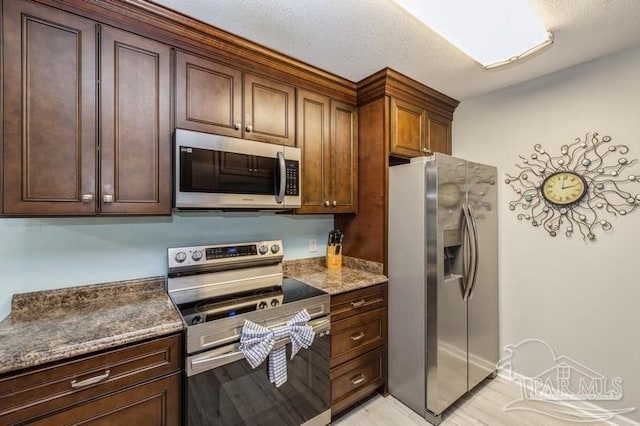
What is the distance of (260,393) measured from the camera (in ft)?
4.98

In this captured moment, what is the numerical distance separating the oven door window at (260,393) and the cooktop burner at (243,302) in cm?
25

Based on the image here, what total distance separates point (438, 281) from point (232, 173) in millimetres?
1521

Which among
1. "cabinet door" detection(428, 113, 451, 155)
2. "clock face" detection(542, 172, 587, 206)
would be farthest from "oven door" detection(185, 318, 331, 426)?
"clock face" detection(542, 172, 587, 206)

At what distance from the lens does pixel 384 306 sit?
2201 mm

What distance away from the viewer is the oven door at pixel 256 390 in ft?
4.37

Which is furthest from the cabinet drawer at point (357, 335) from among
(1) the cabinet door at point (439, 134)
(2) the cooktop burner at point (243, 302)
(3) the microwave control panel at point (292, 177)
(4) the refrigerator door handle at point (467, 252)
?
(1) the cabinet door at point (439, 134)

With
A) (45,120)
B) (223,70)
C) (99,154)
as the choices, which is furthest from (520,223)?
(45,120)

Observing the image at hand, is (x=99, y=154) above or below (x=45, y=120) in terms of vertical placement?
below

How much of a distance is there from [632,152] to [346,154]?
6.20 feet

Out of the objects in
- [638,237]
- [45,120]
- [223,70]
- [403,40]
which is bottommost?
[638,237]

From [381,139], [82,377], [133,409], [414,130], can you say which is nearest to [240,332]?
[133,409]

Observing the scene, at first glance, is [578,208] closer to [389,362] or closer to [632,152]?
[632,152]

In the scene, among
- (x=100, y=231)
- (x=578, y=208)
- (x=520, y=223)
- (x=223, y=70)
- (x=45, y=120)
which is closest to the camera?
(x=45, y=120)

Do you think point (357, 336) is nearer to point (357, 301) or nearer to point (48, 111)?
point (357, 301)
